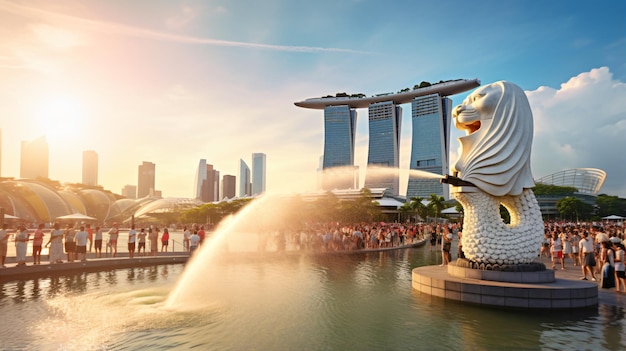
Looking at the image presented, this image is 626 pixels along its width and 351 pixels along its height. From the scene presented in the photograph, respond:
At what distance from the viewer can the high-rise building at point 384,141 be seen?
135625 mm

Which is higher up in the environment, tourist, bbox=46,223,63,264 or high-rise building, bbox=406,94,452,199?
high-rise building, bbox=406,94,452,199

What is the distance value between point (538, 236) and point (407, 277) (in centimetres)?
496

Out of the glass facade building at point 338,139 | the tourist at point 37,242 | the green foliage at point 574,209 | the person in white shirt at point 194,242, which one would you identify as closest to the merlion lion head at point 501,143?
the person in white shirt at point 194,242

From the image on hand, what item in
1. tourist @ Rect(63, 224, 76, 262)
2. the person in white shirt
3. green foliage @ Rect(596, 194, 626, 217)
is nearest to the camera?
tourist @ Rect(63, 224, 76, 262)

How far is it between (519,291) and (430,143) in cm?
12015

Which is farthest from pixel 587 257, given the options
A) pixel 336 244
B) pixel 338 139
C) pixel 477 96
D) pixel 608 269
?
pixel 338 139

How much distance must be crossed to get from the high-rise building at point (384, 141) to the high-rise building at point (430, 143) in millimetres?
7460

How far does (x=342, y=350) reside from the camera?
7129 millimetres

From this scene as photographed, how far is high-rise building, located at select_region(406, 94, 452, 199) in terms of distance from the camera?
12369cm

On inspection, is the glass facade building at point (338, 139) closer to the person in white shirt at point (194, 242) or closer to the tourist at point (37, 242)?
the person in white shirt at point (194, 242)

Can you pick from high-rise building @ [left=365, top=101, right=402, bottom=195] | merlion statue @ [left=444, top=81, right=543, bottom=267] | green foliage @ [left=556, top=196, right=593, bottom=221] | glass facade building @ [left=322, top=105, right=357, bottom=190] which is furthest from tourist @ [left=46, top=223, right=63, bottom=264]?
glass facade building @ [left=322, top=105, right=357, bottom=190]

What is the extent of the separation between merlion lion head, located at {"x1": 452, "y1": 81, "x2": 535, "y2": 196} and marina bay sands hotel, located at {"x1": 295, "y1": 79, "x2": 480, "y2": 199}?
109 m

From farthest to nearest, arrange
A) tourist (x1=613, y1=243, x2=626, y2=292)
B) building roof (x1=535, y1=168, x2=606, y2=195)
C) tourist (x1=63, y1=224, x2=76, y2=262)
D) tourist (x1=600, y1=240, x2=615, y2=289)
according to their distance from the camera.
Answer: building roof (x1=535, y1=168, x2=606, y2=195)
tourist (x1=63, y1=224, x2=76, y2=262)
tourist (x1=600, y1=240, x2=615, y2=289)
tourist (x1=613, y1=243, x2=626, y2=292)

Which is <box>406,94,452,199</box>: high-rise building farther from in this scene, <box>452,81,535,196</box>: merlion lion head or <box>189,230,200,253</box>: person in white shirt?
<box>452,81,535,196</box>: merlion lion head
